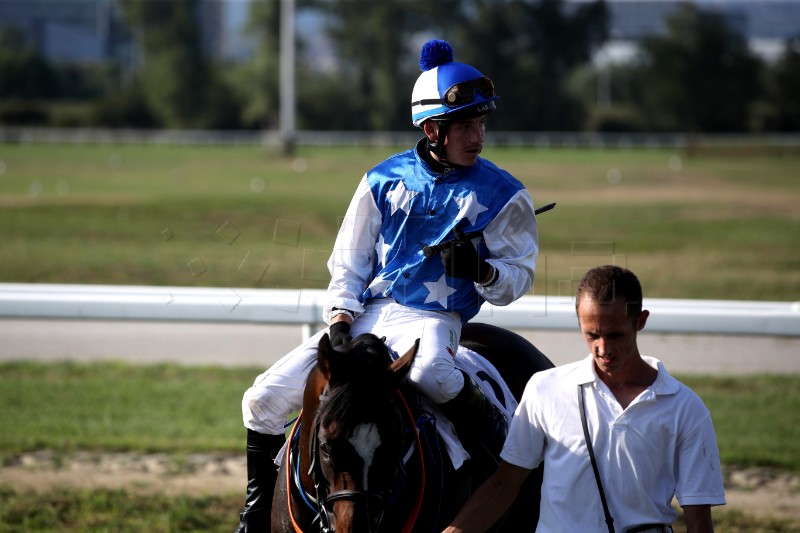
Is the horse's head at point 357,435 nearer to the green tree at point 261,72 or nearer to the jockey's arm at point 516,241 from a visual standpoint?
the jockey's arm at point 516,241

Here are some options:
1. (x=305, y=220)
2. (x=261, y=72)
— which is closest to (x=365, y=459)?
(x=305, y=220)

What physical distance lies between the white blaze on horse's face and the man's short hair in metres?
0.62

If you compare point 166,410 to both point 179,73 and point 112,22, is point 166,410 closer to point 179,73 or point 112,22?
point 179,73

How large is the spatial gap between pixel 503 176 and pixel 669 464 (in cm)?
116

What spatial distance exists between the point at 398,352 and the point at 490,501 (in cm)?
54

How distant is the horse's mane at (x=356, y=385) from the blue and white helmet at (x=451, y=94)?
881 mm

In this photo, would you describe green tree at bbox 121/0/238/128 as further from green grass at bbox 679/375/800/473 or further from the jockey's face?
the jockey's face

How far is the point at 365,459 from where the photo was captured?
271cm

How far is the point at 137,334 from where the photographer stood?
996cm

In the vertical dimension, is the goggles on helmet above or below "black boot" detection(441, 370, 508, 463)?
above

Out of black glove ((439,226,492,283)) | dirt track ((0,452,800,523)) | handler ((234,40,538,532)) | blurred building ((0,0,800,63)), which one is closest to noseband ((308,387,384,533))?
handler ((234,40,538,532))

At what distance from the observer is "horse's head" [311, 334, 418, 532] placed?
269 cm

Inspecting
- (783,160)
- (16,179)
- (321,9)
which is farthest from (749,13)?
(16,179)

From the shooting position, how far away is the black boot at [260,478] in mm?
3465
